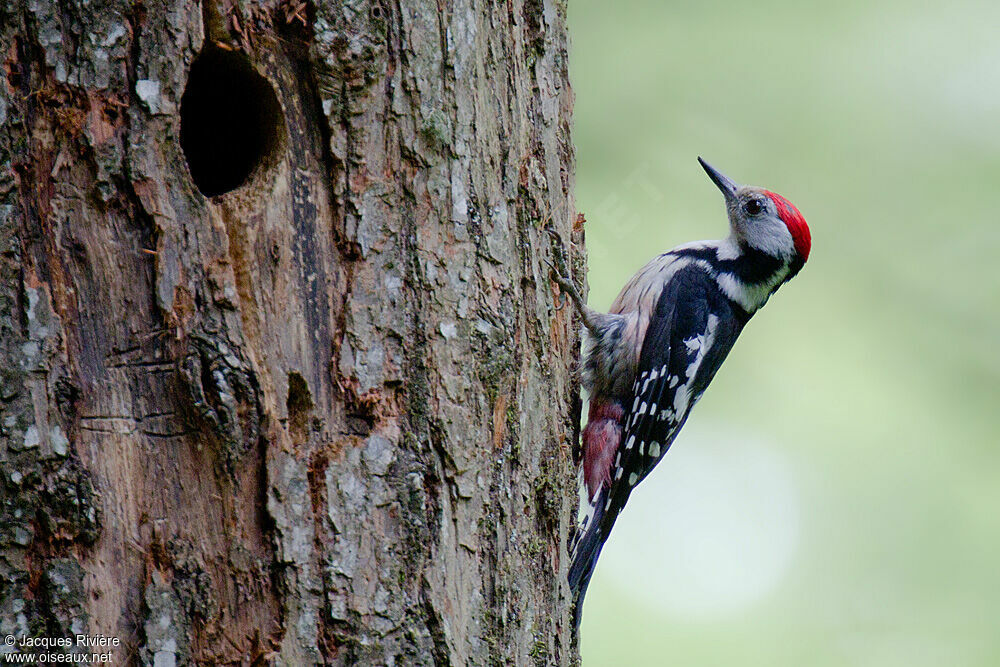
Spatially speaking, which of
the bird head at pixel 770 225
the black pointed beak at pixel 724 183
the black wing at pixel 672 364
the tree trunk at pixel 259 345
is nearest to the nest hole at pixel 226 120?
the tree trunk at pixel 259 345

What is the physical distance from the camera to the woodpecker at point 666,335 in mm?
3455

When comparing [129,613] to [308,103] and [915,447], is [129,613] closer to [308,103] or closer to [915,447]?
[308,103]

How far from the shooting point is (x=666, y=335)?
12.3ft

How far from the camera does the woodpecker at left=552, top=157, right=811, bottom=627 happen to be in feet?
11.3

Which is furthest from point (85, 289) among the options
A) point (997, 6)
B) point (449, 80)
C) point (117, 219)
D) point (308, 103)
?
point (997, 6)

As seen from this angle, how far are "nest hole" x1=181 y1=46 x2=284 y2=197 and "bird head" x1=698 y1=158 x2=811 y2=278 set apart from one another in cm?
220

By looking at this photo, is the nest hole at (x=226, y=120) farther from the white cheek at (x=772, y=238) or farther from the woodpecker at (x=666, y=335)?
the white cheek at (x=772, y=238)

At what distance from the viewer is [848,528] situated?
190 inches

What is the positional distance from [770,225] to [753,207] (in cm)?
10

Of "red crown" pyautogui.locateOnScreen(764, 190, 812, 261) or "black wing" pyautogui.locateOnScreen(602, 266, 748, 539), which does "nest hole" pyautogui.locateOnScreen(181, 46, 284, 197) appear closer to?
"black wing" pyautogui.locateOnScreen(602, 266, 748, 539)

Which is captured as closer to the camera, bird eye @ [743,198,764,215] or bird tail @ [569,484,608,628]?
bird tail @ [569,484,608,628]

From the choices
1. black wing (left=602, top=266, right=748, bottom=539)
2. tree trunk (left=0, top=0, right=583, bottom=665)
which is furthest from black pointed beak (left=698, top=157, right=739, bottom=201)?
tree trunk (left=0, top=0, right=583, bottom=665)

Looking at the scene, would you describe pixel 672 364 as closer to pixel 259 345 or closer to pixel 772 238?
pixel 772 238

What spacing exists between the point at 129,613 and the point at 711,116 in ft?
13.3
